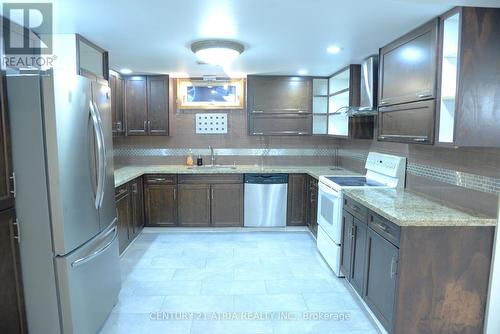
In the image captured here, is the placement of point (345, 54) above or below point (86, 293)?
above

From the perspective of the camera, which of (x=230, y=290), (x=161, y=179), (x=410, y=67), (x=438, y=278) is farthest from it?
(x=161, y=179)

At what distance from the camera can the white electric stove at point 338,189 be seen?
3115 mm

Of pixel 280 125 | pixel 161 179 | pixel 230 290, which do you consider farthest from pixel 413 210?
pixel 161 179

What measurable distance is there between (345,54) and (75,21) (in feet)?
8.11

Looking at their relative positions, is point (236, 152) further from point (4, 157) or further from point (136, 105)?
point (4, 157)

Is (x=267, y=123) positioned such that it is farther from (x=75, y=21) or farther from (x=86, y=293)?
(x=86, y=293)

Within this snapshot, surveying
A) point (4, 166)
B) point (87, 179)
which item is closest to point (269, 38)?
point (87, 179)

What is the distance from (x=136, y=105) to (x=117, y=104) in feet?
1.18

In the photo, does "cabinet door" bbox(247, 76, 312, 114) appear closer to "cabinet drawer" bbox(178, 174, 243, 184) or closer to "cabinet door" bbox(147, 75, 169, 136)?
"cabinet drawer" bbox(178, 174, 243, 184)

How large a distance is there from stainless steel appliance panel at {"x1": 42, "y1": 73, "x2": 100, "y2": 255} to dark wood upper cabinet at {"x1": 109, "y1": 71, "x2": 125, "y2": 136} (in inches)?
81.8

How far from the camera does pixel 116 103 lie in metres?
4.21

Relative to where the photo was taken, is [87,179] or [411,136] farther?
[411,136]

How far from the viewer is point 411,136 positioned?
2.51 meters

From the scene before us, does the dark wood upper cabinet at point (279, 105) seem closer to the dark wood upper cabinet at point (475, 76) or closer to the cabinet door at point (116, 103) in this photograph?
the cabinet door at point (116, 103)
